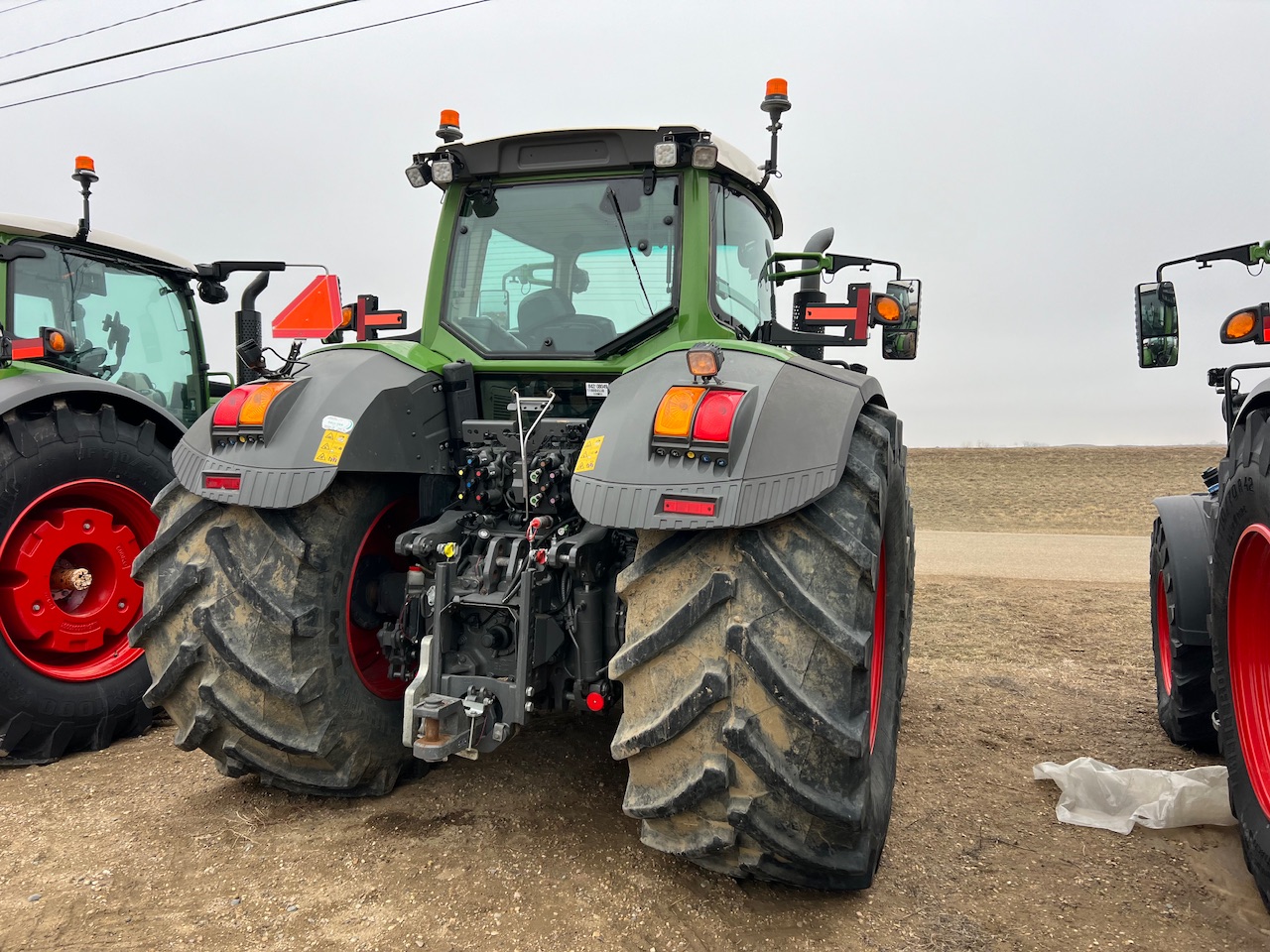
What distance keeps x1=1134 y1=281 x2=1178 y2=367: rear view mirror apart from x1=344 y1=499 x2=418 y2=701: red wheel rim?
304 centimetres

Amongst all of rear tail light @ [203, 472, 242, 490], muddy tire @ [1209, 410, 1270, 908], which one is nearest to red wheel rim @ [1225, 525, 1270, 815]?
muddy tire @ [1209, 410, 1270, 908]

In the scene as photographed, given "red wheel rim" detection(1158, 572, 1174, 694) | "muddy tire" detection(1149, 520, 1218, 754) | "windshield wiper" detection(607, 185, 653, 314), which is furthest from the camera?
"red wheel rim" detection(1158, 572, 1174, 694)

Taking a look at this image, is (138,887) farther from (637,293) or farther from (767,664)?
(637,293)

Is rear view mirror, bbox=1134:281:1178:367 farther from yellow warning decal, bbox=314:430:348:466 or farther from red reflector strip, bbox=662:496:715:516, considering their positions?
yellow warning decal, bbox=314:430:348:466

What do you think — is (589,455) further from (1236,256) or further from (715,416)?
(1236,256)

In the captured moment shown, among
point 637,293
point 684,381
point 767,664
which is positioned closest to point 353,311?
point 637,293

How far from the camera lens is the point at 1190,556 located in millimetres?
3805

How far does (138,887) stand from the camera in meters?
2.53

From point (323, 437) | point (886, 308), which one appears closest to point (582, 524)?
point (323, 437)

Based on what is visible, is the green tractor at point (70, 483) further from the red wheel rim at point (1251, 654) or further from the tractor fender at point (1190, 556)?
the tractor fender at point (1190, 556)

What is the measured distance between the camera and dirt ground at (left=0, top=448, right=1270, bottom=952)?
2316 millimetres

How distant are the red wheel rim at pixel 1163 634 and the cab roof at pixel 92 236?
18.0 ft

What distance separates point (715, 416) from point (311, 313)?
138cm

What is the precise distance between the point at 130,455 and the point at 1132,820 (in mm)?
4392
